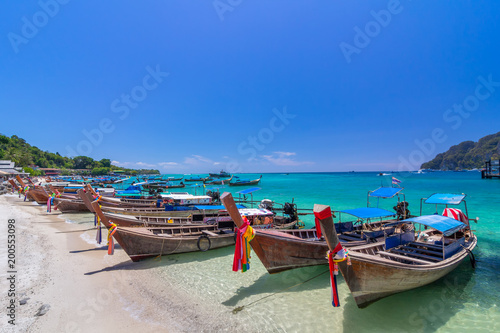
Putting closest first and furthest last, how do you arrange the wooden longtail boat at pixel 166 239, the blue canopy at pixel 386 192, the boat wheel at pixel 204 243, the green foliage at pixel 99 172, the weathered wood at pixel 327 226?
the weathered wood at pixel 327 226, the wooden longtail boat at pixel 166 239, the boat wheel at pixel 204 243, the blue canopy at pixel 386 192, the green foliage at pixel 99 172

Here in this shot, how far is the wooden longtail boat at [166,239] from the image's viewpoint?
31.8ft

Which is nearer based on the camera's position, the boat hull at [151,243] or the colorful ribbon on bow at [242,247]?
the colorful ribbon on bow at [242,247]

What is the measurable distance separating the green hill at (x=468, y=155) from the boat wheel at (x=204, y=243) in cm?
16425

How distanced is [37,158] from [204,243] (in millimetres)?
122979

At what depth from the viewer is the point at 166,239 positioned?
10.4 metres

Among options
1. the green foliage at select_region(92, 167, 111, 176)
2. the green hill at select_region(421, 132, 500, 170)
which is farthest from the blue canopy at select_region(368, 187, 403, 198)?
the green hill at select_region(421, 132, 500, 170)

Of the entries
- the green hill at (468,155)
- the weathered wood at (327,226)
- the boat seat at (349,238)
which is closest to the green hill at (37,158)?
the boat seat at (349,238)

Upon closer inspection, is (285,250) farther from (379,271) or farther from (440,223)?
(440,223)

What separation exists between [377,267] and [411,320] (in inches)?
82.9

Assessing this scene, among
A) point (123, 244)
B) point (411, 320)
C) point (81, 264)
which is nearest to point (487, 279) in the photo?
point (411, 320)

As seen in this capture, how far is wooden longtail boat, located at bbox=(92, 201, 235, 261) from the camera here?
968cm

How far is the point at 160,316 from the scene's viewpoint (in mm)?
6395

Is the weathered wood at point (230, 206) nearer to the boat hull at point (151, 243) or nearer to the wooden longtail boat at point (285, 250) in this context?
the wooden longtail boat at point (285, 250)

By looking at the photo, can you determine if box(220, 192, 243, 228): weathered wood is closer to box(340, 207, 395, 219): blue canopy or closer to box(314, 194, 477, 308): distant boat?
box(314, 194, 477, 308): distant boat
